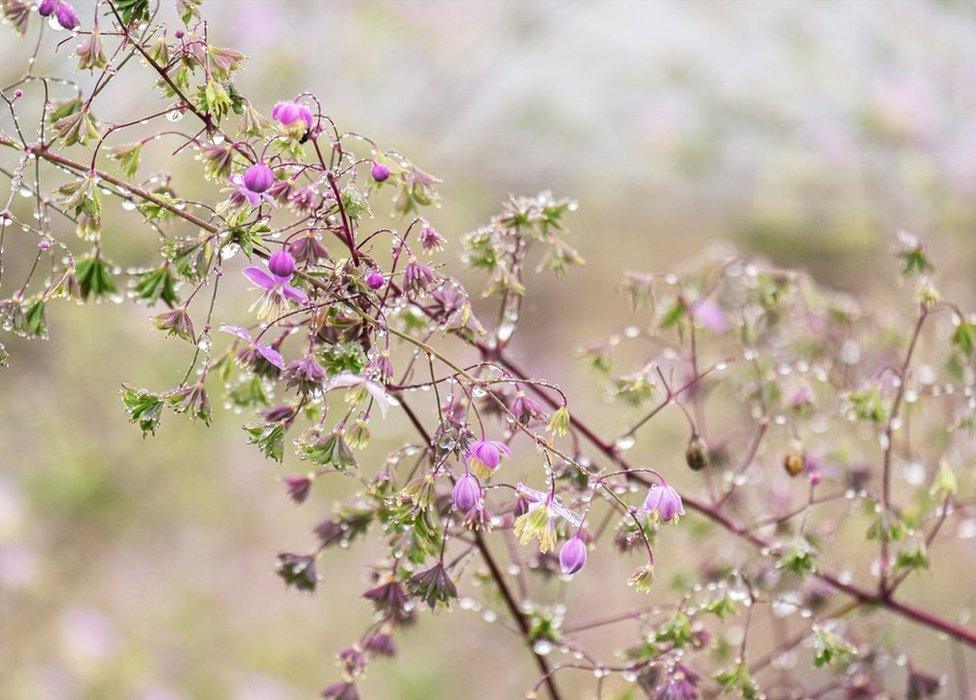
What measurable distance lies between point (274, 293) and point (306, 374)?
0.07 meters

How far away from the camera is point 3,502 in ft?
7.87

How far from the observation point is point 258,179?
2.48ft

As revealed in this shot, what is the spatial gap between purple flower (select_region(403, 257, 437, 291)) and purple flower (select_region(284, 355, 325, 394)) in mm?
102

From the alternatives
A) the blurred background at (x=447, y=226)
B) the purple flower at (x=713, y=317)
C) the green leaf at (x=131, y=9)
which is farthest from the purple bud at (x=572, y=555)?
the blurred background at (x=447, y=226)

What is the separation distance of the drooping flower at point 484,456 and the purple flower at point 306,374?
126 mm

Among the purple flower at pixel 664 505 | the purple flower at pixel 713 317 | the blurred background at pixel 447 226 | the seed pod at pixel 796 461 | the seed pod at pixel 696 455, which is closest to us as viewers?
the purple flower at pixel 664 505

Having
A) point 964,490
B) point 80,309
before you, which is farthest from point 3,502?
point 964,490

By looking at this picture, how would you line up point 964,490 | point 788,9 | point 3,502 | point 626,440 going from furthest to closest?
1. point 788,9
2. point 3,502
3. point 964,490
4. point 626,440

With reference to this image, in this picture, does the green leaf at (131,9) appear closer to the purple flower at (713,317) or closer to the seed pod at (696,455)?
the seed pod at (696,455)

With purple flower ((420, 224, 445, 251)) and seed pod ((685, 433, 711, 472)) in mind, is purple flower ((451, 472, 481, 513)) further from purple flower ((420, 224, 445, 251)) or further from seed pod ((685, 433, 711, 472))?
seed pod ((685, 433, 711, 472))

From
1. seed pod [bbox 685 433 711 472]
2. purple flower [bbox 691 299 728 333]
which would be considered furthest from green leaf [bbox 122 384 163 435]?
purple flower [bbox 691 299 728 333]

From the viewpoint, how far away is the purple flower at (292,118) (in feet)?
2.54

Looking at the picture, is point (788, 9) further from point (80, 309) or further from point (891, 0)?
point (80, 309)

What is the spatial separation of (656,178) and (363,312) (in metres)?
3.66
